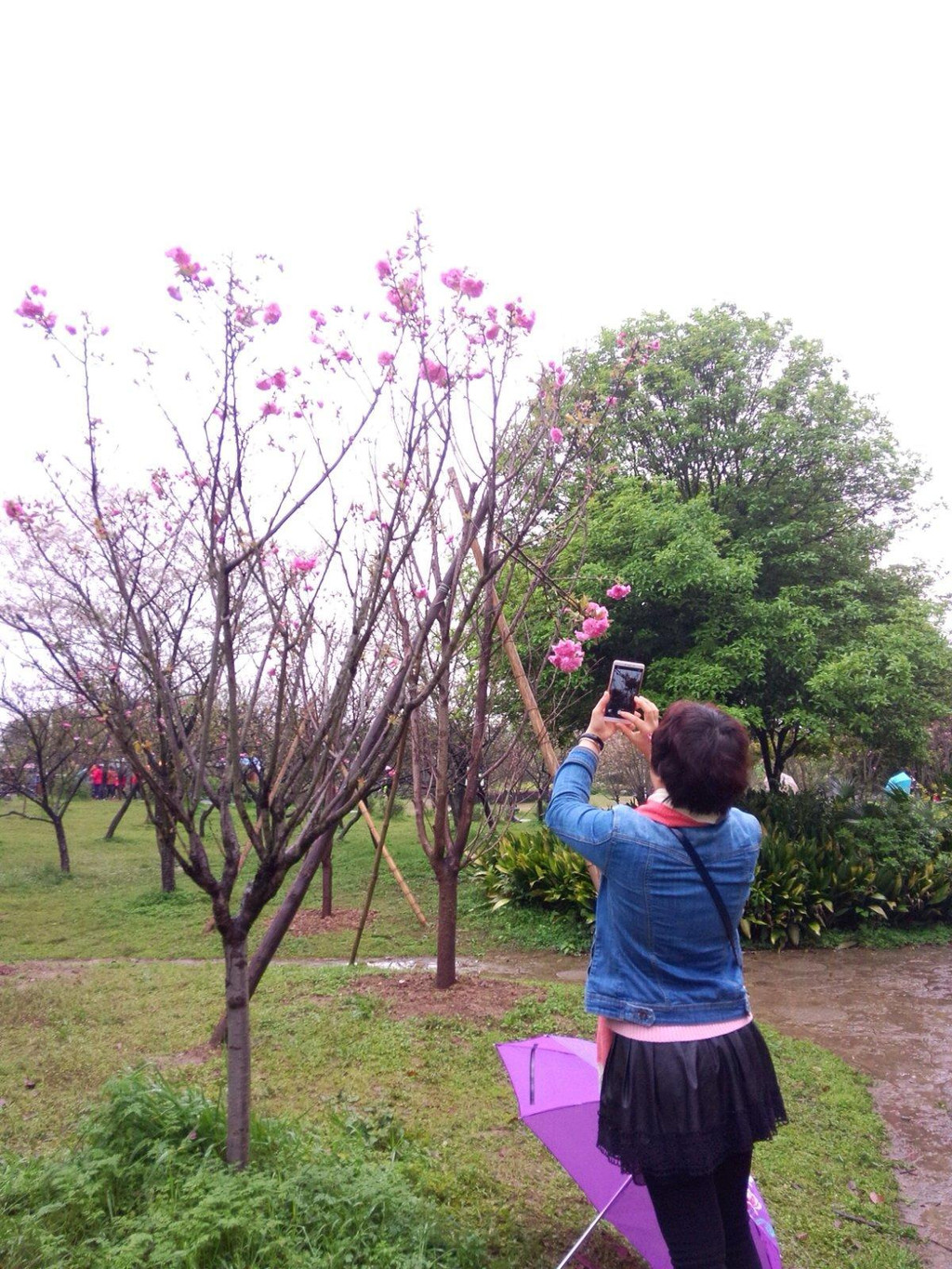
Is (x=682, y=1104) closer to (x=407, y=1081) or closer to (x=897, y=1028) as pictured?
(x=407, y=1081)

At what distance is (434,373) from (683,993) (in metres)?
2.17

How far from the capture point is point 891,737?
10.2m

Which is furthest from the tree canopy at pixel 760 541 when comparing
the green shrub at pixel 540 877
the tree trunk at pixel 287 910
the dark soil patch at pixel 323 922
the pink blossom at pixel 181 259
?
the pink blossom at pixel 181 259

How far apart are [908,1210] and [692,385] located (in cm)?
881

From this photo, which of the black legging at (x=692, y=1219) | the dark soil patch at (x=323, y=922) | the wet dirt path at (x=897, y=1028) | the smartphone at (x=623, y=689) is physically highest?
the smartphone at (x=623, y=689)

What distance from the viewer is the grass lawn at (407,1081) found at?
3115mm

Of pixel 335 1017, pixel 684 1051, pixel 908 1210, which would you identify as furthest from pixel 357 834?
pixel 684 1051

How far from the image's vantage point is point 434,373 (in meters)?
3.16

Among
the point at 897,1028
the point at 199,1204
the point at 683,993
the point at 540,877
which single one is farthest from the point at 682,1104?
the point at 540,877

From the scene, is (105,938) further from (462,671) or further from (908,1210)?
(908,1210)

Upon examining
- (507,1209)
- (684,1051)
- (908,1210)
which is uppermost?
(684,1051)

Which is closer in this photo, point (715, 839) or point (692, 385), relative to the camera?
point (715, 839)

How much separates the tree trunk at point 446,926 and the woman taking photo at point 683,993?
4088mm

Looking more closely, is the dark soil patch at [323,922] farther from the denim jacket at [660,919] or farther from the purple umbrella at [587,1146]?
the denim jacket at [660,919]
